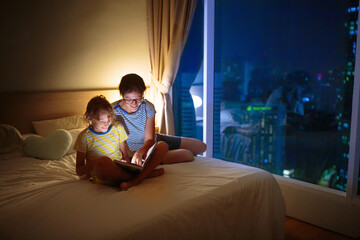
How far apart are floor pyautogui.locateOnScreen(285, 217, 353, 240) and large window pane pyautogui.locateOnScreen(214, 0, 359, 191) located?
424 millimetres

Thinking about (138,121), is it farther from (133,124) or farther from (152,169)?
(152,169)

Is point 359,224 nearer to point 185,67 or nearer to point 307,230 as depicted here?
point 307,230

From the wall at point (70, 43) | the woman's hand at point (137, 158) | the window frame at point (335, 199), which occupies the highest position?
the wall at point (70, 43)

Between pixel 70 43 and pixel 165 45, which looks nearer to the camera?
pixel 70 43

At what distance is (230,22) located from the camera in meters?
3.59

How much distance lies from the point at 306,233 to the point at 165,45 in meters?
2.42

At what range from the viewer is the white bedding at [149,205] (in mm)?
1389

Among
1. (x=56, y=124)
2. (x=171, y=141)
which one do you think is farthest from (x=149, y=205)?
(x=56, y=124)

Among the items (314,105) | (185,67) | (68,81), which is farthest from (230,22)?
(68,81)

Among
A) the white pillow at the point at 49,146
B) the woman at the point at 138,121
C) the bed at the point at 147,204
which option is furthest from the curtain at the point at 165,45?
the bed at the point at 147,204

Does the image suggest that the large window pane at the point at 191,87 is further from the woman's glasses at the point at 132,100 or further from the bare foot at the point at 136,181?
the bare foot at the point at 136,181

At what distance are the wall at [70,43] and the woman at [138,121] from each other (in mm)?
1167

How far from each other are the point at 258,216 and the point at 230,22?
7.77 feet

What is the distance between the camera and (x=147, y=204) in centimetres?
157
